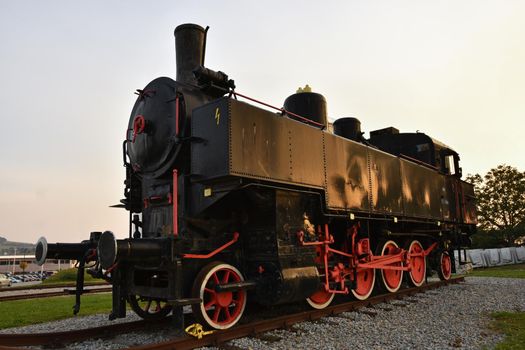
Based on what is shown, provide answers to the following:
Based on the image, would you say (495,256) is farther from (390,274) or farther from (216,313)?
(216,313)

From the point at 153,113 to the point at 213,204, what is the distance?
1.74m

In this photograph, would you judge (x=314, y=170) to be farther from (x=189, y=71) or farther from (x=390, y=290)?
(x=390, y=290)

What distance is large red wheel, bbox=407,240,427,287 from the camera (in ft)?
31.4

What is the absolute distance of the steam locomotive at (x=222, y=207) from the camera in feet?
16.3

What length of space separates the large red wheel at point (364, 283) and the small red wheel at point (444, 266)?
4.06 meters

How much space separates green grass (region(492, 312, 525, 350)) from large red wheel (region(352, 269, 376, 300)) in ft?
7.06

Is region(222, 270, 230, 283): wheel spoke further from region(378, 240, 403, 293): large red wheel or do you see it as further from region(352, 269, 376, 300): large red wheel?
region(378, 240, 403, 293): large red wheel

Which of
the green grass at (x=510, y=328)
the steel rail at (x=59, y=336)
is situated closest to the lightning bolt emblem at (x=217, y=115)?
the steel rail at (x=59, y=336)

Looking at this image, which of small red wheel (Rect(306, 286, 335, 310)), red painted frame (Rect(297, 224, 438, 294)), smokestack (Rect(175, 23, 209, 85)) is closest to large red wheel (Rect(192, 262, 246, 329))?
red painted frame (Rect(297, 224, 438, 294))

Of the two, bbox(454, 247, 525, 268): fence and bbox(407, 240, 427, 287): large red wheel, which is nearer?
bbox(407, 240, 427, 287): large red wheel

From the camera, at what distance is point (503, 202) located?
106 feet

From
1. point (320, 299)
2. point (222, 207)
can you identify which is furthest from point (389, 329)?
point (222, 207)

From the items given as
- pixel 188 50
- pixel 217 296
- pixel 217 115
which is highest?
pixel 188 50

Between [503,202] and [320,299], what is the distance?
31261 millimetres
